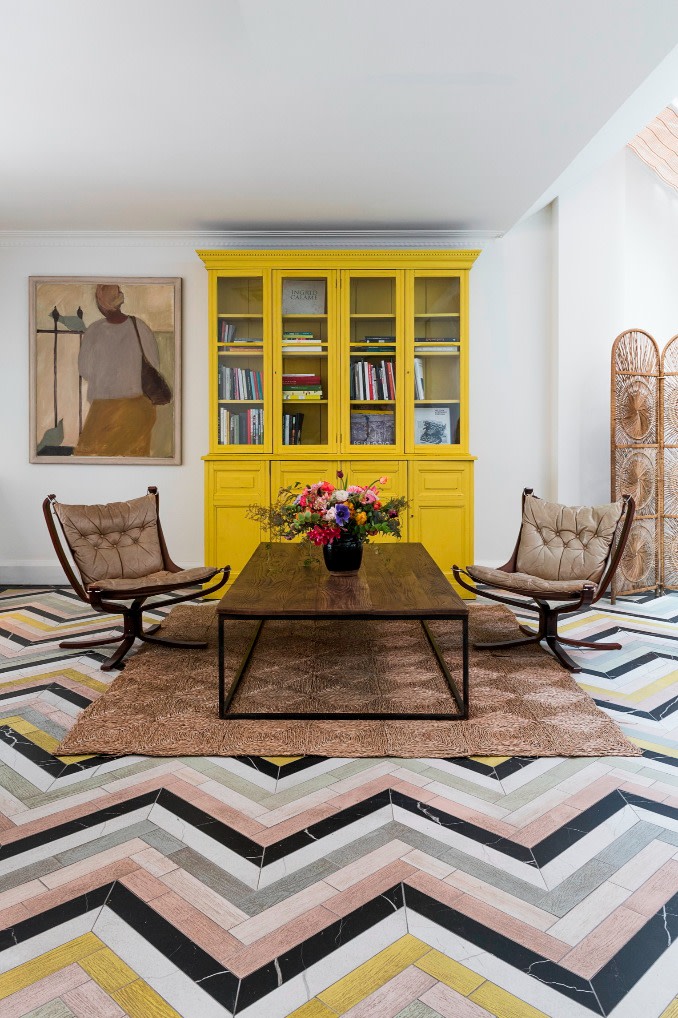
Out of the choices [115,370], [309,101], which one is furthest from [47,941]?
[115,370]

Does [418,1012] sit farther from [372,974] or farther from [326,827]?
[326,827]

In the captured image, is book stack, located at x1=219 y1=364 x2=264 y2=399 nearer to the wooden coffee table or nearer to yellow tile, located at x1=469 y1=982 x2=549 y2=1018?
the wooden coffee table

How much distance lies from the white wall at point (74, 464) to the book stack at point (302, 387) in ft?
2.51

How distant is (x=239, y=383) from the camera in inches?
198

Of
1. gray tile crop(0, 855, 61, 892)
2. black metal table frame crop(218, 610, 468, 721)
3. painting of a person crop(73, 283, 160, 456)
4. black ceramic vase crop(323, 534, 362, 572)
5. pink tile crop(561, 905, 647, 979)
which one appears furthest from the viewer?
painting of a person crop(73, 283, 160, 456)

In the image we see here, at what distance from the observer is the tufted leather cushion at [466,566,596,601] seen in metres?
3.38

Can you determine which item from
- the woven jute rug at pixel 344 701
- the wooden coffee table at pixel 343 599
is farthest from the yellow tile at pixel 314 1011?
the wooden coffee table at pixel 343 599

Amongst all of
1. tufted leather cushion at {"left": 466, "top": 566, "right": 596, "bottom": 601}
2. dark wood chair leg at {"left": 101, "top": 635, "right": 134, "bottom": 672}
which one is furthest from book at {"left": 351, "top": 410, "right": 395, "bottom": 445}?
dark wood chair leg at {"left": 101, "top": 635, "right": 134, "bottom": 672}

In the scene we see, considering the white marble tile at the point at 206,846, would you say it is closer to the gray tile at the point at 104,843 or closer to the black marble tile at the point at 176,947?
the gray tile at the point at 104,843

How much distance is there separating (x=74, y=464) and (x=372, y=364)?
7.95ft

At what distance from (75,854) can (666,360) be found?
482 centimetres

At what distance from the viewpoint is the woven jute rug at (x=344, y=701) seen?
2564 millimetres

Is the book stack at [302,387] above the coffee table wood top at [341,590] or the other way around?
above

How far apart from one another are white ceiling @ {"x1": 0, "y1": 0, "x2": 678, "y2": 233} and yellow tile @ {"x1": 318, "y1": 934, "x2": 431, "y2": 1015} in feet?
9.50
